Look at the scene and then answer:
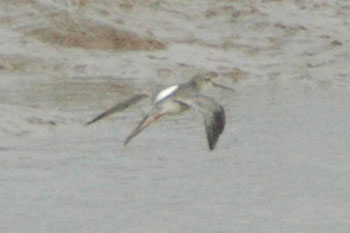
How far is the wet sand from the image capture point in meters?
7.99

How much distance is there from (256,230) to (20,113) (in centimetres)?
232

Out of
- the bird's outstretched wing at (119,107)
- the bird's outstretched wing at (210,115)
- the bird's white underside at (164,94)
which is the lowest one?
the bird's white underside at (164,94)

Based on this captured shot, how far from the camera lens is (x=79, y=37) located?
11.4 m

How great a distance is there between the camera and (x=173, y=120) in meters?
9.87

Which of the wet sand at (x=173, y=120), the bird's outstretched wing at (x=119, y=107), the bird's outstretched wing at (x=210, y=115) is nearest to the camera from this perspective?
the bird's outstretched wing at (x=210, y=115)

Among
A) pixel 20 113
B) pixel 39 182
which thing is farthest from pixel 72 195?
pixel 20 113

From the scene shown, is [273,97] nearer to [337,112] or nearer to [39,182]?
[337,112]

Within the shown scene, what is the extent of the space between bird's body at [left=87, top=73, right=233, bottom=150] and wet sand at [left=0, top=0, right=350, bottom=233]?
52cm

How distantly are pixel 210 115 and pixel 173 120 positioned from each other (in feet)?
7.22

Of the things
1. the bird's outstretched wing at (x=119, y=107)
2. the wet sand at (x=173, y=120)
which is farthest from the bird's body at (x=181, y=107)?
the wet sand at (x=173, y=120)

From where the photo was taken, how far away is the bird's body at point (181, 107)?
24.9 feet

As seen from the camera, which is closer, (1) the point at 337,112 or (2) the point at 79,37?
(1) the point at 337,112

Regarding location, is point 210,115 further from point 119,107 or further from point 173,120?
point 173,120

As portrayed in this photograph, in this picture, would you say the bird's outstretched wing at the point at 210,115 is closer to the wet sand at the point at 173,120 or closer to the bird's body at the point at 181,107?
the bird's body at the point at 181,107
